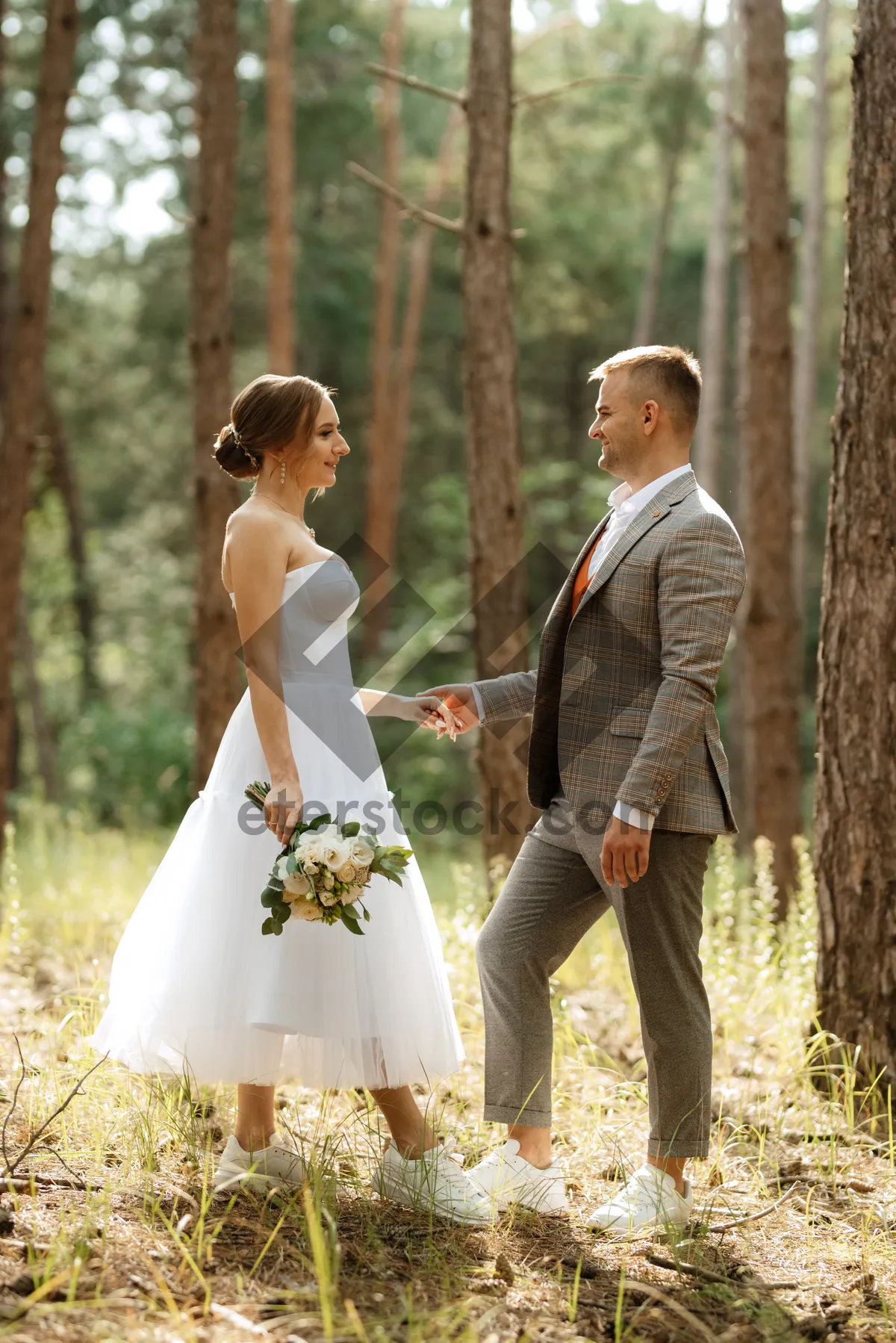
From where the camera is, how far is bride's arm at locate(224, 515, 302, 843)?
3.23m

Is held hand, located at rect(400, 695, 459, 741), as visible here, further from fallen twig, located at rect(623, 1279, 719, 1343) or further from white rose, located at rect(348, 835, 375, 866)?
fallen twig, located at rect(623, 1279, 719, 1343)

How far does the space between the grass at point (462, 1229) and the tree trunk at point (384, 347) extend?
46.0 ft

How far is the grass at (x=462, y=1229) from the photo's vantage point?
2553mm

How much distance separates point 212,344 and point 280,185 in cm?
813

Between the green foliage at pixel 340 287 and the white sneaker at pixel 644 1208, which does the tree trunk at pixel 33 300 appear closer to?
the green foliage at pixel 340 287

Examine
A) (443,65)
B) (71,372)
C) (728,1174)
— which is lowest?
(728,1174)

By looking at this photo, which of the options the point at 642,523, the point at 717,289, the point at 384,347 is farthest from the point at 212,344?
the point at 384,347

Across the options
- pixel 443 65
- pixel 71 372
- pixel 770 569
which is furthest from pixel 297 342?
pixel 770 569

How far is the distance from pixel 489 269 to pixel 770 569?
3.15m

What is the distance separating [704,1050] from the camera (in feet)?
Answer: 10.7

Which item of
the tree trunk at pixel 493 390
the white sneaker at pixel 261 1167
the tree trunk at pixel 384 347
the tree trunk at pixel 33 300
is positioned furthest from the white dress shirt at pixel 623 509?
the tree trunk at pixel 384 347

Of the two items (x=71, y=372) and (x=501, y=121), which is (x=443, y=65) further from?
(x=501, y=121)

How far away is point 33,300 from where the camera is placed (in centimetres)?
941

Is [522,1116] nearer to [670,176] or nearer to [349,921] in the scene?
[349,921]
